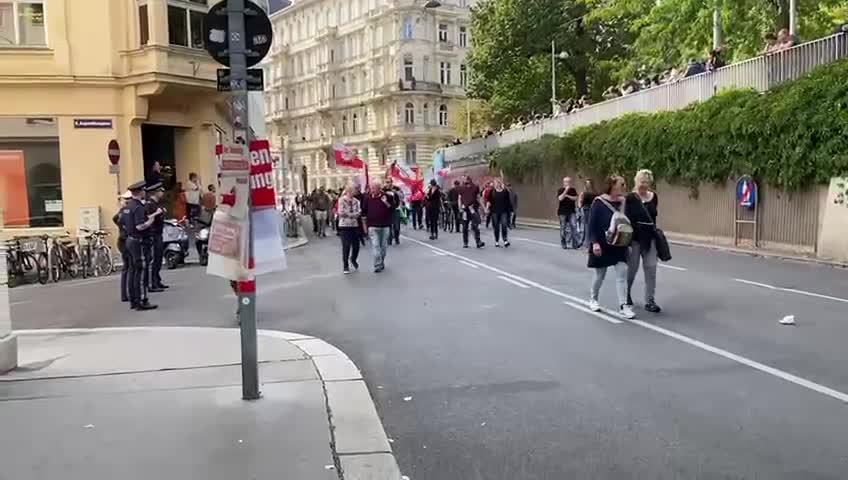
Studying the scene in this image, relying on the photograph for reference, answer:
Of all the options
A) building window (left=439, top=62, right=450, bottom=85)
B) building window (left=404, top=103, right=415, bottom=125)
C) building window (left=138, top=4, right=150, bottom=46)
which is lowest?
building window (left=138, top=4, right=150, bottom=46)

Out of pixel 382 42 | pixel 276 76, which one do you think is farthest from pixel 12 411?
pixel 276 76

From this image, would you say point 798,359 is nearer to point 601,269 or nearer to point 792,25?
point 601,269

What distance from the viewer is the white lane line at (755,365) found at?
247 inches

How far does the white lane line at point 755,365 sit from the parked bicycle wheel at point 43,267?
12.9m

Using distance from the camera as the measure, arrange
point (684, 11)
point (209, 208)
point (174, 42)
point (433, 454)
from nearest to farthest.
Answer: point (433, 454) → point (209, 208) → point (174, 42) → point (684, 11)

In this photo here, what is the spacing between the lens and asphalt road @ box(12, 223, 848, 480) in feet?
16.7

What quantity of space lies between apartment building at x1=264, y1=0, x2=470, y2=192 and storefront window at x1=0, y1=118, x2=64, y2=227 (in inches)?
2119

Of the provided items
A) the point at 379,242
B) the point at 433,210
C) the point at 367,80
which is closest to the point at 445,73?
the point at 367,80

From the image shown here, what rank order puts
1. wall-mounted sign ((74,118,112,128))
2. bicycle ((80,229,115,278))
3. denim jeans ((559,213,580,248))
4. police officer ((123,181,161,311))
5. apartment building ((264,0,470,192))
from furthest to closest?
apartment building ((264,0,470,192)), wall-mounted sign ((74,118,112,128)), denim jeans ((559,213,580,248)), bicycle ((80,229,115,278)), police officer ((123,181,161,311))

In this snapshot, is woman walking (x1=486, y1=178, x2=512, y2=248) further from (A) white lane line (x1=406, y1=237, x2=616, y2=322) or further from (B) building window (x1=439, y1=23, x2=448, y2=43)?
(B) building window (x1=439, y1=23, x2=448, y2=43)

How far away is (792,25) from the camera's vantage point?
21641mm

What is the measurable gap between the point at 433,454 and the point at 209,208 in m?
16.9

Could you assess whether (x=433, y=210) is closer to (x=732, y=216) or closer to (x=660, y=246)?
(x=732, y=216)

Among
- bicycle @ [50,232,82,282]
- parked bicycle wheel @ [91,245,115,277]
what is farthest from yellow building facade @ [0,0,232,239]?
bicycle @ [50,232,82,282]
